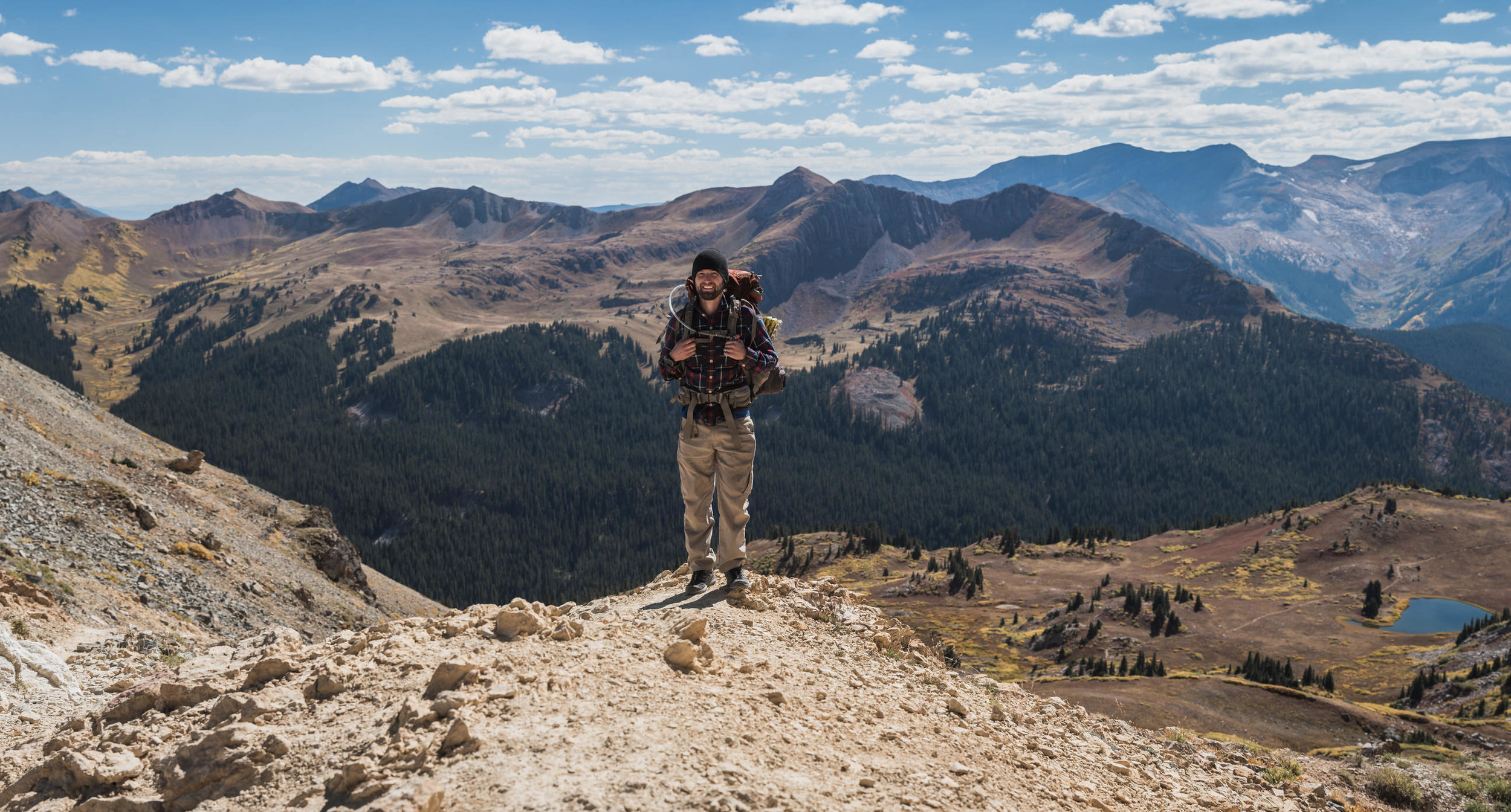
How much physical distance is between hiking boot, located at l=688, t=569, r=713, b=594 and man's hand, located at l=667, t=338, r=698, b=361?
437cm

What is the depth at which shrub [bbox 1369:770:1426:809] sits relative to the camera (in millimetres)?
15812

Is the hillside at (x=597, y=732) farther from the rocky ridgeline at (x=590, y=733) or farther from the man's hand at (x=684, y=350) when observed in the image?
the man's hand at (x=684, y=350)

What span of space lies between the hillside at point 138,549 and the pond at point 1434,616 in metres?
90.7

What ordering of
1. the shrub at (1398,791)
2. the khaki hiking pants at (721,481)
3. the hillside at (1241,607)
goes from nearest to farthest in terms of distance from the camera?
the khaki hiking pants at (721,481), the shrub at (1398,791), the hillside at (1241,607)

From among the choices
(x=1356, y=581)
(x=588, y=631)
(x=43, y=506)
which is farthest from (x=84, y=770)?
(x=1356, y=581)

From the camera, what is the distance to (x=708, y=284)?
1327 centimetres

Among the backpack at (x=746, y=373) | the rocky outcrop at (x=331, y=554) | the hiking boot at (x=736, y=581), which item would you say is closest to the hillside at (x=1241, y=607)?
the hiking boot at (x=736, y=581)

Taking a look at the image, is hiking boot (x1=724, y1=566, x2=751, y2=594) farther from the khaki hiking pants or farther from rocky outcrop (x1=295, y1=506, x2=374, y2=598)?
rocky outcrop (x1=295, y1=506, x2=374, y2=598)

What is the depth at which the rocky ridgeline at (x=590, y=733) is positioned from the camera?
25.4 ft

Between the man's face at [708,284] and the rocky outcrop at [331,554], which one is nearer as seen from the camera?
the man's face at [708,284]

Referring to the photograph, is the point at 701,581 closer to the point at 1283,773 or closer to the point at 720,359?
the point at 720,359

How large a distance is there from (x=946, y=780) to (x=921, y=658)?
5196 mm

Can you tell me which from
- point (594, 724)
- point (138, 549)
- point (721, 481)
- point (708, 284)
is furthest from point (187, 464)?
point (594, 724)

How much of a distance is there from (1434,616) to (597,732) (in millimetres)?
101368
